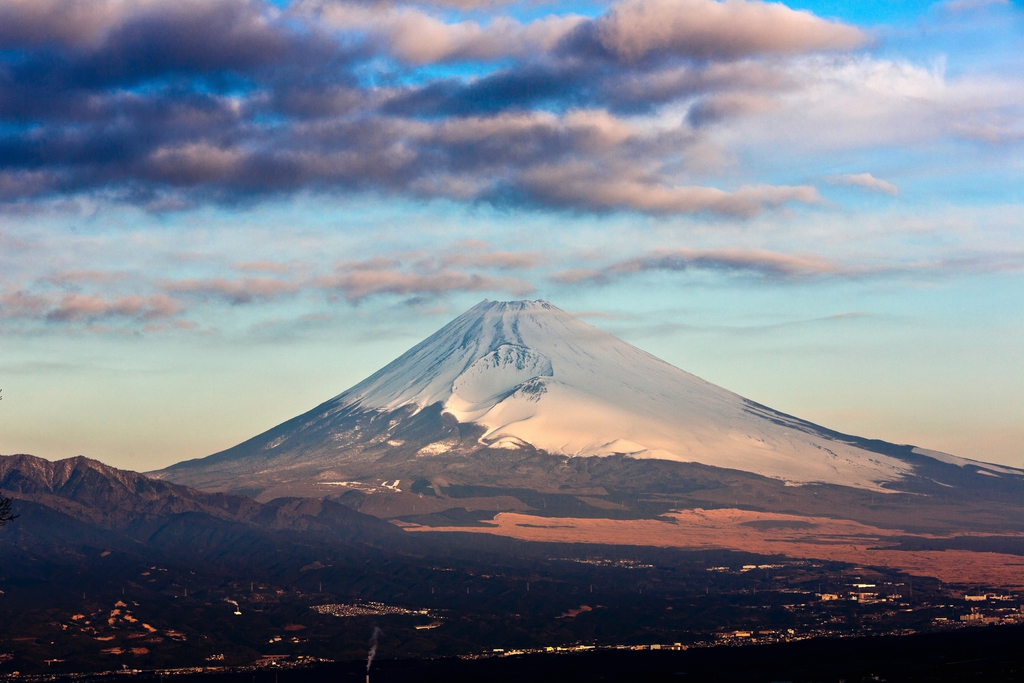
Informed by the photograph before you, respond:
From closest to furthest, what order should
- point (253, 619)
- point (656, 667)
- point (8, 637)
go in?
point (656, 667), point (8, 637), point (253, 619)

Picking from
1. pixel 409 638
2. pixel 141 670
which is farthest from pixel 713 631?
pixel 141 670

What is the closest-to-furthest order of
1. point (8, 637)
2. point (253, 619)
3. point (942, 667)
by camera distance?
point (942, 667)
point (8, 637)
point (253, 619)

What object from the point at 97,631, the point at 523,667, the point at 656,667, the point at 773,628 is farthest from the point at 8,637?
the point at 773,628

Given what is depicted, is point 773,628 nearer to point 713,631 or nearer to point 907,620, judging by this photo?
point 713,631

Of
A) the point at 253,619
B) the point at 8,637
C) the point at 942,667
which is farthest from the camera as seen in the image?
the point at 253,619

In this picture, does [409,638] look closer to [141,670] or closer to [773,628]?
[141,670]

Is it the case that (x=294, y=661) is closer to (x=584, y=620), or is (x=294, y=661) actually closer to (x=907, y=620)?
(x=584, y=620)

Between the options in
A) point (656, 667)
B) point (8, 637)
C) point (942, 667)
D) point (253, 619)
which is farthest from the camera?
point (253, 619)

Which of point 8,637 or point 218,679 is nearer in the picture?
point 218,679

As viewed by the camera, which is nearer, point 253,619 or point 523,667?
point 523,667
